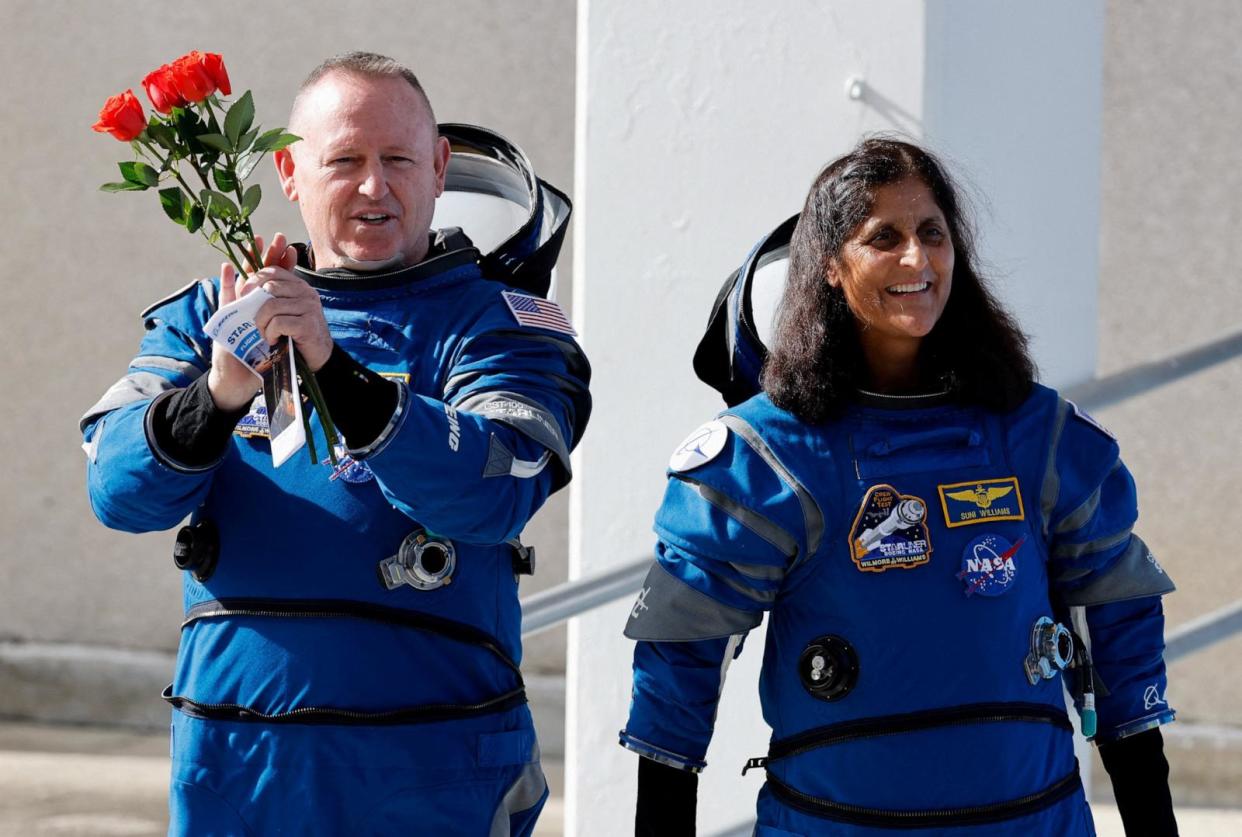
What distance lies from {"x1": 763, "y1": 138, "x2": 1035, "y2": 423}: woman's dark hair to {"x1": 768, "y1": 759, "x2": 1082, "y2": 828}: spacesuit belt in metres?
0.40

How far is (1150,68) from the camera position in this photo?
199 inches

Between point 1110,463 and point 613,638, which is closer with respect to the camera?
point 1110,463

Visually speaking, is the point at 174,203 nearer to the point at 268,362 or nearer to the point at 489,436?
the point at 268,362

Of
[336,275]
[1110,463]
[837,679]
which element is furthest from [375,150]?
[1110,463]

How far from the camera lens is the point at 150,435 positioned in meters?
1.71

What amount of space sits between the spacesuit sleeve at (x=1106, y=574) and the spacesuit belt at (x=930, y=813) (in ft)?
0.56

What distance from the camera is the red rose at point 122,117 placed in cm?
161

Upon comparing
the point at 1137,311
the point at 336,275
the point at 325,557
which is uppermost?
the point at 1137,311

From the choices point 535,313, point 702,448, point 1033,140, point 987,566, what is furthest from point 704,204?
point 987,566

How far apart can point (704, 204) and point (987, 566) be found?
1.34m

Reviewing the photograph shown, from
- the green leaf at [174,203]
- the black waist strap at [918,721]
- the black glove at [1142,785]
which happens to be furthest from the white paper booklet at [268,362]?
the black glove at [1142,785]

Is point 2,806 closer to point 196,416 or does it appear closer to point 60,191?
point 60,191

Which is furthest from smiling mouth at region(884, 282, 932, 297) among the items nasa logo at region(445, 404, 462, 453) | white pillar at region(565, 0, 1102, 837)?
white pillar at region(565, 0, 1102, 837)

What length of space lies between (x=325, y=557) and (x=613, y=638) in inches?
49.2
